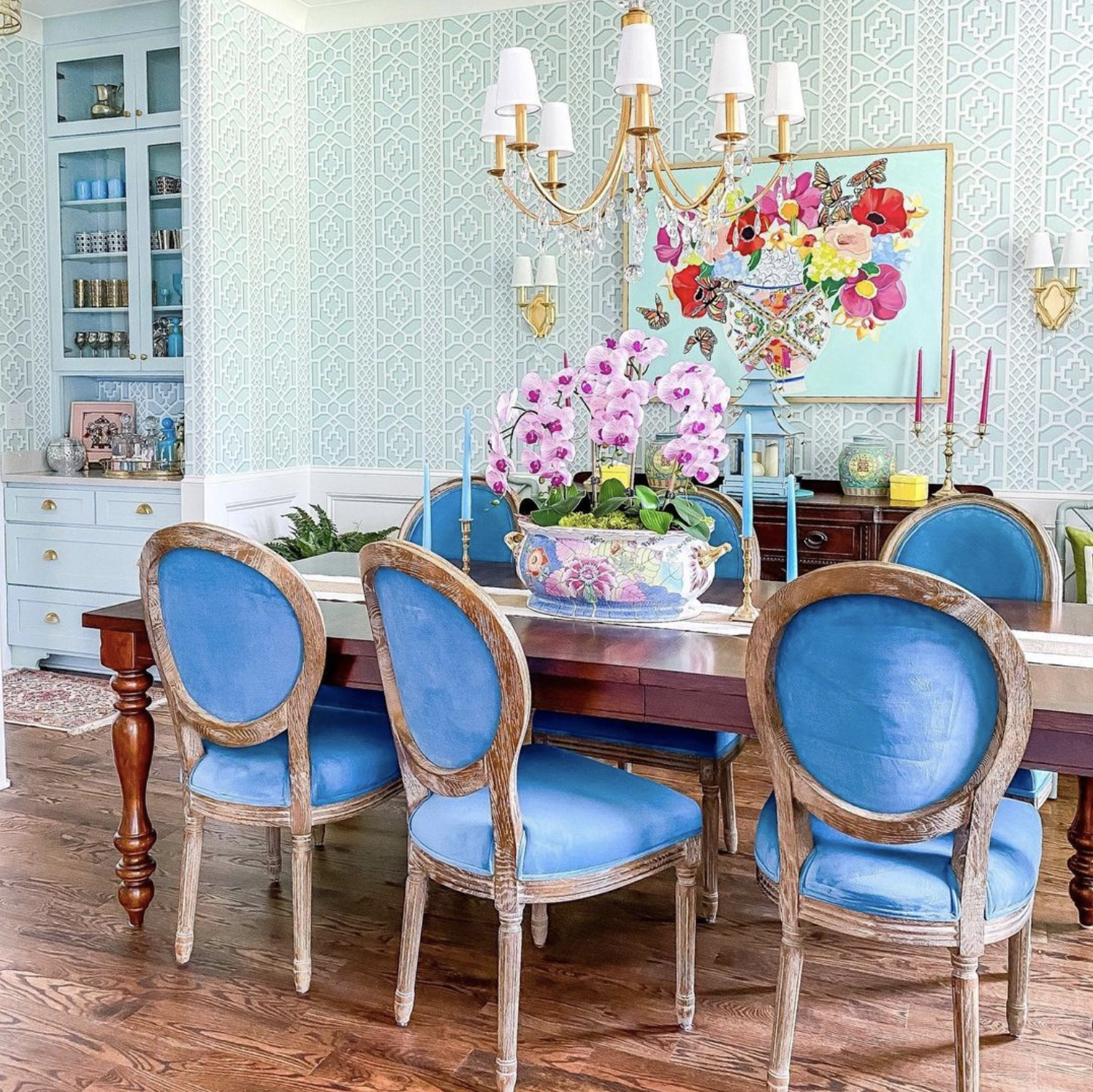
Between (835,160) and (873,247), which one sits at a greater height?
(835,160)

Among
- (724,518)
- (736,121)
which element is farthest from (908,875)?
(736,121)

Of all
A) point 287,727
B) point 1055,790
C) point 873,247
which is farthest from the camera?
point 873,247

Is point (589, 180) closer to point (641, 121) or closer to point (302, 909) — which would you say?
point (641, 121)

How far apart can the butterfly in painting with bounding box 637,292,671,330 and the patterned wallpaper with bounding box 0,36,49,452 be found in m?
A: 2.70

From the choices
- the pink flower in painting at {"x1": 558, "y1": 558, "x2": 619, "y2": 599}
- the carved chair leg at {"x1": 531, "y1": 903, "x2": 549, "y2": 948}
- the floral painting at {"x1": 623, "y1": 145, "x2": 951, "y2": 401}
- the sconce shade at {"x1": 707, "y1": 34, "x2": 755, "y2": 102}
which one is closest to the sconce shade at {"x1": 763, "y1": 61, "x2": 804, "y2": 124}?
the sconce shade at {"x1": 707, "y1": 34, "x2": 755, "y2": 102}

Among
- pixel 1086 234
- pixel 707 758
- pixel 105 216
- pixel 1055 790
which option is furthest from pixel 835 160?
pixel 105 216

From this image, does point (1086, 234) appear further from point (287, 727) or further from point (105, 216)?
point (105, 216)

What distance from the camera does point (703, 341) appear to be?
4465 mm

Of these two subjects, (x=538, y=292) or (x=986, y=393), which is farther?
(x=538, y=292)

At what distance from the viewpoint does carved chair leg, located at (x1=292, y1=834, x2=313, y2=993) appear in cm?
225

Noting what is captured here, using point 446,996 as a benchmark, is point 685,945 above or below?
above

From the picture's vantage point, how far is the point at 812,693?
67.7 inches

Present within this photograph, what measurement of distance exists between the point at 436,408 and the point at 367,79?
1.45 m

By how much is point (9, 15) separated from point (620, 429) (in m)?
1.74
